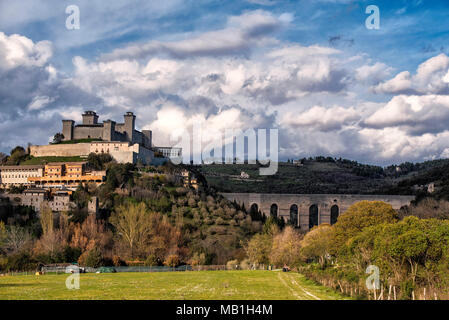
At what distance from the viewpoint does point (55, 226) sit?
70.6 meters

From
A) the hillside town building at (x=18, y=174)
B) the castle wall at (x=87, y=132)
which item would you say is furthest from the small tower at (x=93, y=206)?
the castle wall at (x=87, y=132)

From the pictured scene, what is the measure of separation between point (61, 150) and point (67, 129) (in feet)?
30.7

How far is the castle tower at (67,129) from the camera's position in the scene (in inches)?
4382

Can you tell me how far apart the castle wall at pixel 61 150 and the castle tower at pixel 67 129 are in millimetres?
6930

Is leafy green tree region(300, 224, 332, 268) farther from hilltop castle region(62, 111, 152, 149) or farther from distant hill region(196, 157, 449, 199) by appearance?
distant hill region(196, 157, 449, 199)

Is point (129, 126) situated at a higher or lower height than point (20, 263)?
higher

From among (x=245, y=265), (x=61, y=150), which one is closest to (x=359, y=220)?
(x=245, y=265)

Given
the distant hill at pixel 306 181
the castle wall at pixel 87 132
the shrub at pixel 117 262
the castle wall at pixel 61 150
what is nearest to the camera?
the shrub at pixel 117 262

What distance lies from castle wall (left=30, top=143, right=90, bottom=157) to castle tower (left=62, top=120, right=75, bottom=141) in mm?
6930

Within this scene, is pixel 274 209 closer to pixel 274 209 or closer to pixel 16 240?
pixel 274 209

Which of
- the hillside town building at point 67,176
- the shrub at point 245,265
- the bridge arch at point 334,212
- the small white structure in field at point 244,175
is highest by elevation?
the small white structure in field at point 244,175

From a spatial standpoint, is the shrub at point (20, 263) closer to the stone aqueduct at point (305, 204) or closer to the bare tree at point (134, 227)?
the bare tree at point (134, 227)

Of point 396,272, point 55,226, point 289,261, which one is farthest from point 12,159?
point 396,272

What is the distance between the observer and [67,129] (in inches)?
4405
